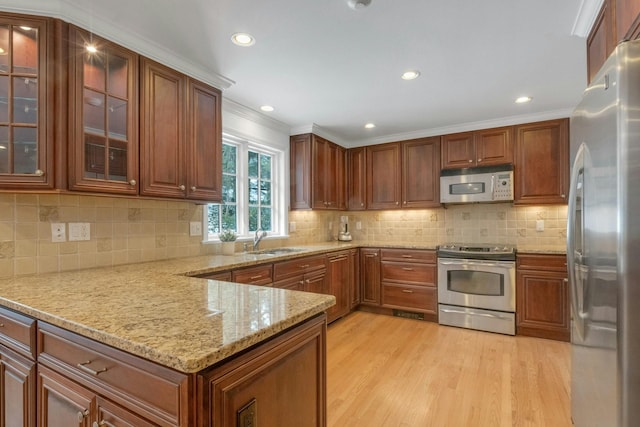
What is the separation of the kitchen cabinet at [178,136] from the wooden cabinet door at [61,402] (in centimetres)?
118

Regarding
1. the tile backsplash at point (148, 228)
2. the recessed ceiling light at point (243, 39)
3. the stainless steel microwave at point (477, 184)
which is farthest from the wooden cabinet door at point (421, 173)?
the recessed ceiling light at point (243, 39)

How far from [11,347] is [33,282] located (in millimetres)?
418

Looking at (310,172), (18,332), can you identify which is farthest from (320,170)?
(18,332)

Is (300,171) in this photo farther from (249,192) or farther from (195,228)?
(195,228)

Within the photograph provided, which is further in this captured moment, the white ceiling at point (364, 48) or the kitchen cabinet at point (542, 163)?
the kitchen cabinet at point (542, 163)

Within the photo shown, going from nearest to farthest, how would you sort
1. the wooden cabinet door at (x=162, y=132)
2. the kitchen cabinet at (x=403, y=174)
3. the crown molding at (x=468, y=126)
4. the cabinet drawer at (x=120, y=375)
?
the cabinet drawer at (x=120, y=375)
the wooden cabinet door at (x=162, y=132)
the crown molding at (x=468, y=126)
the kitchen cabinet at (x=403, y=174)

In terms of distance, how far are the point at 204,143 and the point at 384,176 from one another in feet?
8.64

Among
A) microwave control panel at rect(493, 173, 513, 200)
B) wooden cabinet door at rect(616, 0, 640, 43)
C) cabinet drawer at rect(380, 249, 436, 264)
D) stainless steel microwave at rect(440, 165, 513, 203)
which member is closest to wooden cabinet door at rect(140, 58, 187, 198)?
wooden cabinet door at rect(616, 0, 640, 43)

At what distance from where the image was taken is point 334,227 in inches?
191

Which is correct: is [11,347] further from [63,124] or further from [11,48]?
[11,48]

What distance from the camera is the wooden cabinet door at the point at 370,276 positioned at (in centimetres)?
404

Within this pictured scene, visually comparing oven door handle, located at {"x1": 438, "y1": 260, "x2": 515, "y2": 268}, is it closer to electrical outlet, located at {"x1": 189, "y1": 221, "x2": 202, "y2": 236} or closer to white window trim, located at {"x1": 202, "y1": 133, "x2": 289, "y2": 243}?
white window trim, located at {"x1": 202, "y1": 133, "x2": 289, "y2": 243}

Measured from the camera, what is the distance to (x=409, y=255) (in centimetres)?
386

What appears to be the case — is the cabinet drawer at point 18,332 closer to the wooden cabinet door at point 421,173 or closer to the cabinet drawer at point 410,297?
the cabinet drawer at point 410,297
